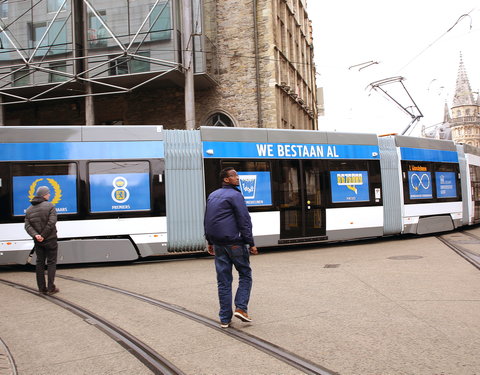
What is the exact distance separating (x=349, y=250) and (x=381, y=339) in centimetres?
740

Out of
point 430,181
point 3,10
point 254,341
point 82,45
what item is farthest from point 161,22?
point 254,341

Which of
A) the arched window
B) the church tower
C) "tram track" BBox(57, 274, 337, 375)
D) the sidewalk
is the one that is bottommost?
the sidewalk

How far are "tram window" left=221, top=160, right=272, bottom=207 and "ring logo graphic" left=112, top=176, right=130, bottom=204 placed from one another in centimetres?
224

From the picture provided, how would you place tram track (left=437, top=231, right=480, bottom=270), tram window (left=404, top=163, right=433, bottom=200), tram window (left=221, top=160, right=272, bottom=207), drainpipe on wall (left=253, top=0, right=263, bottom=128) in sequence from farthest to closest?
drainpipe on wall (left=253, top=0, right=263, bottom=128) → tram window (left=404, top=163, right=433, bottom=200) → tram window (left=221, top=160, right=272, bottom=207) → tram track (left=437, top=231, right=480, bottom=270)

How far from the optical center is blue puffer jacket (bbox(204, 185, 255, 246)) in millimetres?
4902

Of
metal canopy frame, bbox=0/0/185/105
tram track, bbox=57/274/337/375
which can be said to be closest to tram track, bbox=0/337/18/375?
tram track, bbox=57/274/337/375

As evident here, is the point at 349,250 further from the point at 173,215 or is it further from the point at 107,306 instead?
the point at 107,306

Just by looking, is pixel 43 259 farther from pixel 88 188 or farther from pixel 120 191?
pixel 120 191

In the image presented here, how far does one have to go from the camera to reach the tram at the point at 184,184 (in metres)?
9.56

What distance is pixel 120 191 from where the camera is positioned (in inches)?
391

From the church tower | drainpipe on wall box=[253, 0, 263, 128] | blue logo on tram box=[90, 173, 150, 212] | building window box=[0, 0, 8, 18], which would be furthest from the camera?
the church tower

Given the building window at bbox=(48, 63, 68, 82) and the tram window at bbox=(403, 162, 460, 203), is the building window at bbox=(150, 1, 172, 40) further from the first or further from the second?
the tram window at bbox=(403, 162, 460, 203)

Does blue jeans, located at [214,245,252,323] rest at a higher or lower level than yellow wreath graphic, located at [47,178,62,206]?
lower

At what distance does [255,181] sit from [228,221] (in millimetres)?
6106
